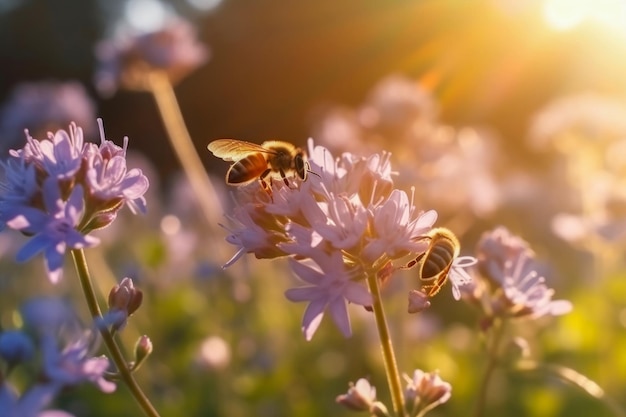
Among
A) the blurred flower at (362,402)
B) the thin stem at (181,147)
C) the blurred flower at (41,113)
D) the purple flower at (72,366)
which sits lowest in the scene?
the blurred flower at (41,113)

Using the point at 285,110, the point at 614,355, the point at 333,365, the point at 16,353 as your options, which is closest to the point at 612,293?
the point at 614,355

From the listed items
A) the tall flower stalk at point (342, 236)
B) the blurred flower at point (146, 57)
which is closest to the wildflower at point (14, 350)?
the tall flower stalk at point (342, 236)

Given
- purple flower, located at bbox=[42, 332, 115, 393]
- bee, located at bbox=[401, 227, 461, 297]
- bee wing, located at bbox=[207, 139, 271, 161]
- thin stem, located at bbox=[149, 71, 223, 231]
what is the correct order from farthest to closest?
thin stem, located at bbox=[149, 71, 223, 231] → bee wing, located at bbox=[207, 139, 271, 161] → bee, located at bbox=[401, 227, 461, 297] → purple flower, located at bbox=[42, 332, 115, 393]

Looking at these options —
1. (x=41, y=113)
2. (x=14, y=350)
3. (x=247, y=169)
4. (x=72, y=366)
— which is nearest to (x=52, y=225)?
(x=72, y=366)

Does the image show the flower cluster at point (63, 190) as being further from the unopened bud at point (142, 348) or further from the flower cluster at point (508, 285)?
the flower cluster at point (508, 285)

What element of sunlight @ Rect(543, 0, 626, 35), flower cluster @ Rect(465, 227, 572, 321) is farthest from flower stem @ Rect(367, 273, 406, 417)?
sunlight @ Rect(543, 0, 626, 35)

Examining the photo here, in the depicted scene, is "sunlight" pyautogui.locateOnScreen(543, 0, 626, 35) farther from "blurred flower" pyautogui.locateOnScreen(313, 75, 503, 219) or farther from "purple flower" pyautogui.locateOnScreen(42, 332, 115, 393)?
"purple flower" pyautogui.locateOnScreen(42, 332, 115, 393)

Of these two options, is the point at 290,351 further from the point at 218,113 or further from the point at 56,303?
the point at 218,113
